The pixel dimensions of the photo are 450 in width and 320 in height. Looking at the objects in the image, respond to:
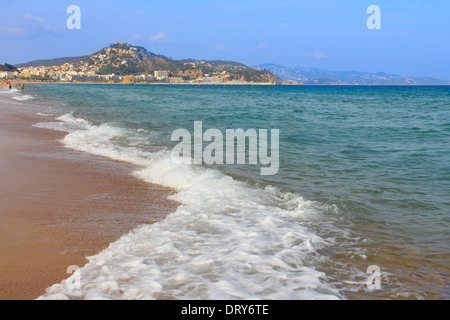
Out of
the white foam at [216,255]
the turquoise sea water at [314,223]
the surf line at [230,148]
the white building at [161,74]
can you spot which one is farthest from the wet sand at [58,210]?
the white building at [161,74]

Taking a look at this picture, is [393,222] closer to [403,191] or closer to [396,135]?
[403,191]

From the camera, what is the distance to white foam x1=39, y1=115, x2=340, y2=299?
3354 millimetres

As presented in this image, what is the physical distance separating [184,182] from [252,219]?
2.40 m

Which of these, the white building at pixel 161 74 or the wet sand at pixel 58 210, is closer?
the wet sand at pixel 58 210

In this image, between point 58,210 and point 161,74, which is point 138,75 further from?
point 58,210

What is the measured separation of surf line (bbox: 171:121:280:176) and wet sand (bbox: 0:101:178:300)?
251cm

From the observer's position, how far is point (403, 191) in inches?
291

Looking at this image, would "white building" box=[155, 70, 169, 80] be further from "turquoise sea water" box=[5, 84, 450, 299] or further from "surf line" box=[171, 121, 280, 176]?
"turquoise sea water" box=[5, 84, 450, 299]

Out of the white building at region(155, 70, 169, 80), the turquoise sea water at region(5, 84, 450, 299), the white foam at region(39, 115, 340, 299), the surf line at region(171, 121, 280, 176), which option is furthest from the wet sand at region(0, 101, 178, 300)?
the white building at region(155, 70, 169, 80)

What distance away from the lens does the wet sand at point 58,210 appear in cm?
364

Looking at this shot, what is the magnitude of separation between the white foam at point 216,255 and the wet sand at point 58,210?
281mm

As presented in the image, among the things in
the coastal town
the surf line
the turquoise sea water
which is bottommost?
the turquoise sea water

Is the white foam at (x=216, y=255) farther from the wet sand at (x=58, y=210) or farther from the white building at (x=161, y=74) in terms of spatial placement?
the white building at (x=161, y=74)
